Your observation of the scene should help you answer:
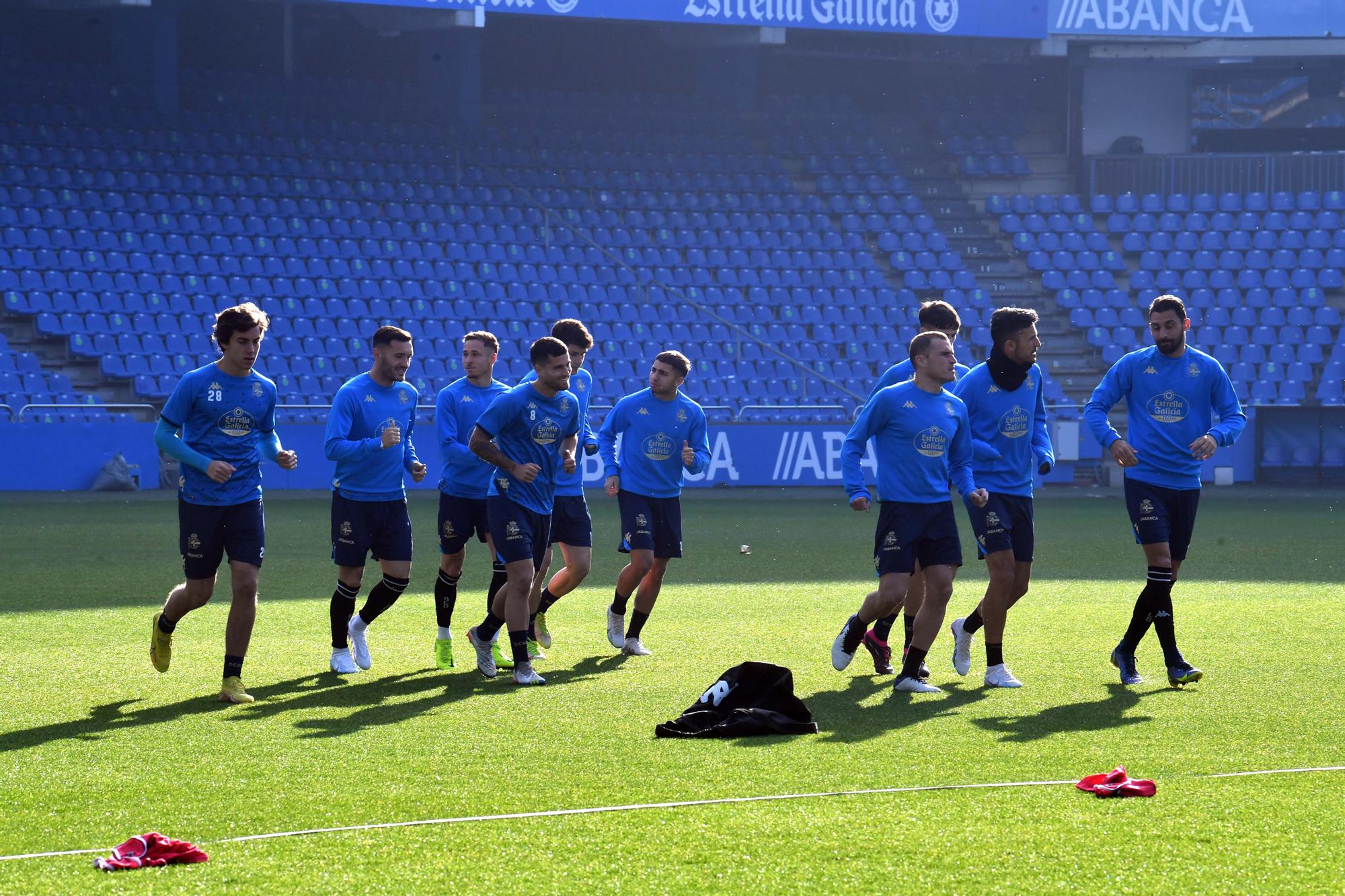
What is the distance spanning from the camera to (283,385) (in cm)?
2702

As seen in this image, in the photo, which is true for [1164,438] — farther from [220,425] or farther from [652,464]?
[220,425]

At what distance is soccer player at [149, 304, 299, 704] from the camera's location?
8.01m

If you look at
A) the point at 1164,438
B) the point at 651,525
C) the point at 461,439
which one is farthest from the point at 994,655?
the point at 461,439

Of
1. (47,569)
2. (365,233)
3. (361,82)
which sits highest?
(361,82)

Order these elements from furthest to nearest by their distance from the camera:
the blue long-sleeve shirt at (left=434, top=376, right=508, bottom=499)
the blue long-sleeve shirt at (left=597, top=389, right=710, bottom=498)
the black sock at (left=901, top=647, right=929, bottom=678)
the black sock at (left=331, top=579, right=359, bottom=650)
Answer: the blue long-sleeve shirt at (left=597, top=389, right=710, bottom=498)
the blue long-sleeve shirt at (left=434, top=376, right=508, bottom=499)
the black sock at (left=331, top=579, right=359, bottom=650)
the black sock at (left=901, top=647, right=929, bottom=678)

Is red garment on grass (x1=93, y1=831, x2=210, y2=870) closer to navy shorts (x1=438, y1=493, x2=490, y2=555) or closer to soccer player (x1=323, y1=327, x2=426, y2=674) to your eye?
soccer player (x1=323, y1=327, x2=426, y2=674)

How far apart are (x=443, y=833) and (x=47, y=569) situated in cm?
983

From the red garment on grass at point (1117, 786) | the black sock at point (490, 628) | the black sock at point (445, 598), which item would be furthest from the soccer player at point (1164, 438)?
the black sock at point (445, 598)

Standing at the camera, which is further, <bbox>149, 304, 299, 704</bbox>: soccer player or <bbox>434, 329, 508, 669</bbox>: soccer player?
<bbox>434, 329, 508, 669</bbox>: soccer player

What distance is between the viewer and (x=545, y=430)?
345 inches

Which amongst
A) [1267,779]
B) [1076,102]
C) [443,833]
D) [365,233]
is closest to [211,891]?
[443,833]

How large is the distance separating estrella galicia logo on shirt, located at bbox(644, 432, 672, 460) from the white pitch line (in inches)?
179

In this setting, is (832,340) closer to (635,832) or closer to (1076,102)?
(1076,102)

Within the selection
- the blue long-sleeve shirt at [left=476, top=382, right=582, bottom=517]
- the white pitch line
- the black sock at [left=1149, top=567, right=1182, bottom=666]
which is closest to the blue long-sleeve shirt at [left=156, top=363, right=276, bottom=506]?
the blue long-sleeve shirt at [left=476, top=382, right=582, bottom=517]
